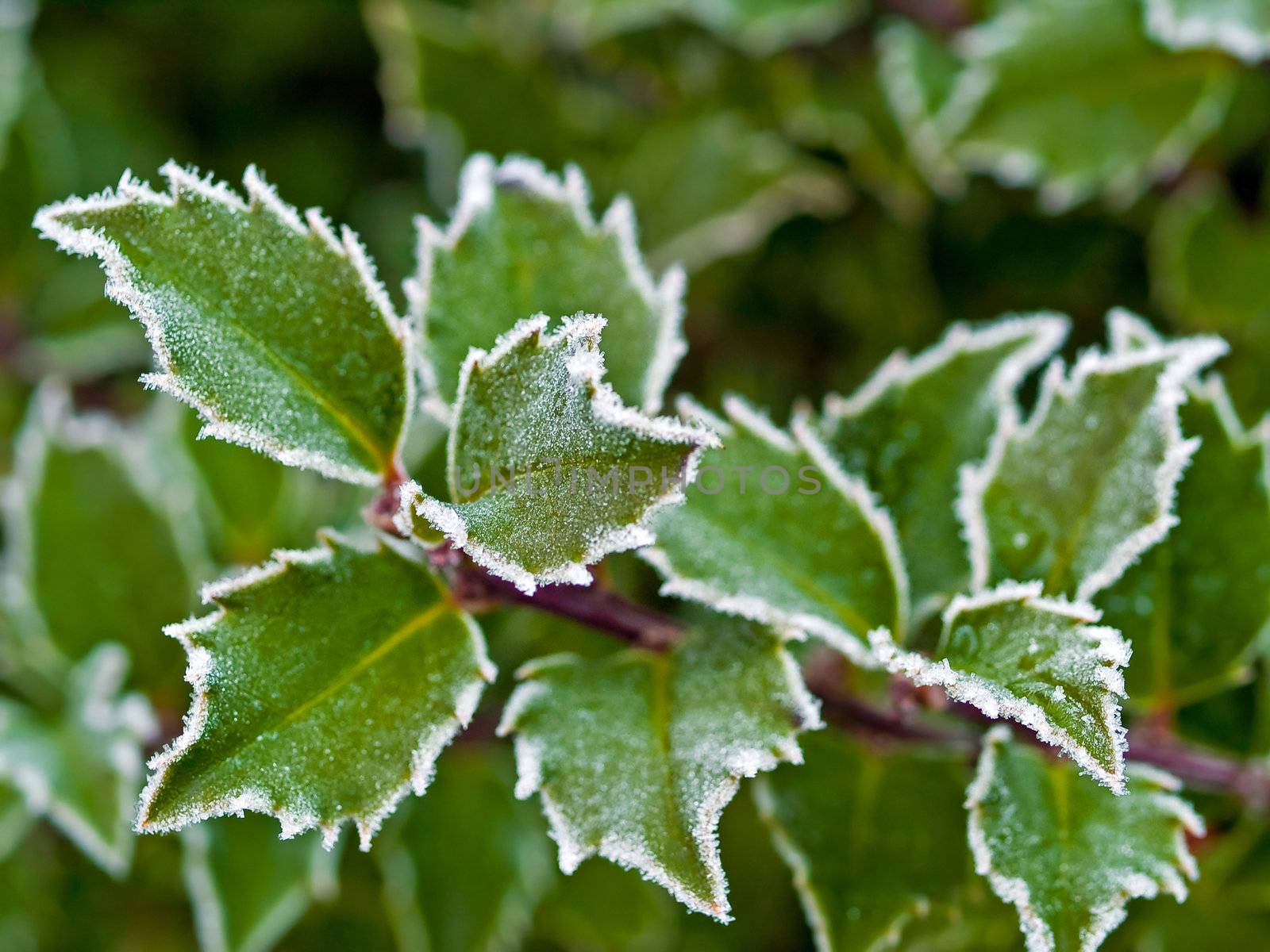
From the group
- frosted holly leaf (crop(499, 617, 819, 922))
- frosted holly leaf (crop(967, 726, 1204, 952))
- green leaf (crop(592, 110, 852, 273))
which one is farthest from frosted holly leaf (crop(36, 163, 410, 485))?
green leaf (crop(592, 110, 852, 273))

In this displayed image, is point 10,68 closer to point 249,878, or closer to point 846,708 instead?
point 249,878

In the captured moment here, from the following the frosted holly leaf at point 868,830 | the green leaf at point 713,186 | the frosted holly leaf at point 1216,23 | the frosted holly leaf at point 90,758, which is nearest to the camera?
the frosted holly leaf at point 868,830

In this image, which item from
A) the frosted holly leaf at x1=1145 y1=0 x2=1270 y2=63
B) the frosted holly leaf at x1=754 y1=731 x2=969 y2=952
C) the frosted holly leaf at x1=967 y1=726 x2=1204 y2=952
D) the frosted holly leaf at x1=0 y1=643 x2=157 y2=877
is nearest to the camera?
the frosted holly leaf at x1=967 y1=726 x2=1204 y2=952

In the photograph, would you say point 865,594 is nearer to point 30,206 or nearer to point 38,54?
point 30,206

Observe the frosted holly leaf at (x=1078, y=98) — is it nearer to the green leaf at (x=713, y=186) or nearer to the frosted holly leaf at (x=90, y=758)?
the green leaf at (x=713, y=186)

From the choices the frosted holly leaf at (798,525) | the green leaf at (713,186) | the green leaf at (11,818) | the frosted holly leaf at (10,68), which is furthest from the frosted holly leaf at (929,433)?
the frosted holly leaf at (10,68)

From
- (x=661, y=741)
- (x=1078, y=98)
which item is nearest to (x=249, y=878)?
(x=661, y=741)

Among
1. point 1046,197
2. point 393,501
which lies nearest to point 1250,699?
point 1046,197

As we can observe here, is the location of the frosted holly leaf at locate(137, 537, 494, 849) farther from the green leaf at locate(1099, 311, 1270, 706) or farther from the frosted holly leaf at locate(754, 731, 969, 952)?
the green leaf at locate(1099, 311, 1270, 706)
